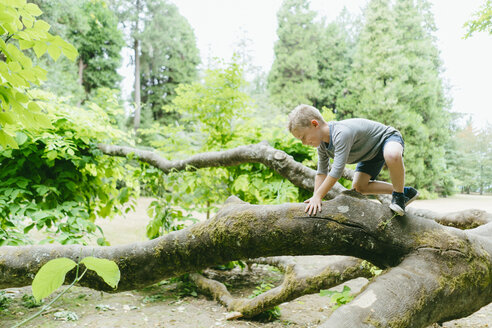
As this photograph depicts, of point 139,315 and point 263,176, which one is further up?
point 263,176

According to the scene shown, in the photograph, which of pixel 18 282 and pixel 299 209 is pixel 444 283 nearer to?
pixel 299 209

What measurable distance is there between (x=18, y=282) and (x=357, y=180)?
2.82 meters

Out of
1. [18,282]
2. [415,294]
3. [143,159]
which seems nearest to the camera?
[415,294]

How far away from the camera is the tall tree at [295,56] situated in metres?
22.7

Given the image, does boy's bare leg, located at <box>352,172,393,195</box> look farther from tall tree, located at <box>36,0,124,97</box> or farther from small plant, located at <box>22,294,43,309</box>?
tall tree, located at <box>36,0,124,97</box>

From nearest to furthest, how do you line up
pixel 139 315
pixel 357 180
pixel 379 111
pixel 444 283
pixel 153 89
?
pixel 444 283
pixel 357 180
pixel 139 315
pixel 379 111
pixel 153 89

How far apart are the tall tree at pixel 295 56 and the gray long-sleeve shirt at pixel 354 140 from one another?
20604 millimetres

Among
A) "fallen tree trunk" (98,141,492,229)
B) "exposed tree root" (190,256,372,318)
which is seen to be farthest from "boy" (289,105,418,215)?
"exposed tree root" (190,256,372,318)

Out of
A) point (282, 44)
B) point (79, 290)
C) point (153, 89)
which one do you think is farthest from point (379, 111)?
point (79, 290)

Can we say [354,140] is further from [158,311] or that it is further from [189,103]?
[189,103]

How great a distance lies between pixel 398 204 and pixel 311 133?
83 centimetres

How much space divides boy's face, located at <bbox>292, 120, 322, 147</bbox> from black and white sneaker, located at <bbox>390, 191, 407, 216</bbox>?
70 cm

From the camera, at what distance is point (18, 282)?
6.98 feet

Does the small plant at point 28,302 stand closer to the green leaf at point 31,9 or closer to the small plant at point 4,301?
the small plant at point 4,301
